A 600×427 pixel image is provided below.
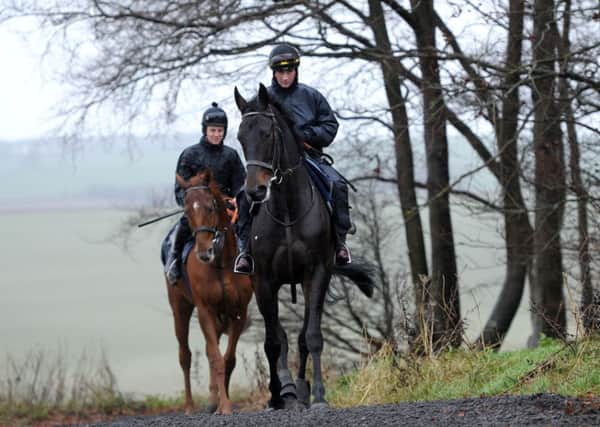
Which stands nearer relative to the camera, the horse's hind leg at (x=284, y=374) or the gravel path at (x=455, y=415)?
the gravel path at (x=455, y=415)

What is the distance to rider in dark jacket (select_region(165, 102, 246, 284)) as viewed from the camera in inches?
544

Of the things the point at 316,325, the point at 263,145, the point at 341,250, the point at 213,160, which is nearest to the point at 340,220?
the point at 341,250

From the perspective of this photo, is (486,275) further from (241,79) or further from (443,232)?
(241,79)

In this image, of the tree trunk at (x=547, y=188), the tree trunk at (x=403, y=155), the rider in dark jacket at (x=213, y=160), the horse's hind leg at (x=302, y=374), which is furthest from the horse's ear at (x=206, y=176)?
the tree trunk at (x=403, y=155)

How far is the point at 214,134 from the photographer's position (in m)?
13.9

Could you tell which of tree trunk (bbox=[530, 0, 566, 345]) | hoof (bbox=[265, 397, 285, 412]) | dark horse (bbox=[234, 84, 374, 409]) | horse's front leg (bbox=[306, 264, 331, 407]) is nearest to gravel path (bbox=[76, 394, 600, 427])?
horse's front leg (bbox=[306, 264, 331, 407])

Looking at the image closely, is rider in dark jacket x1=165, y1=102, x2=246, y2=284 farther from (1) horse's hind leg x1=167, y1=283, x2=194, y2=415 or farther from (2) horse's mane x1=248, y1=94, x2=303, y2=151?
(2) horse's mane x1=248, y1=94, x2=303, y2=151

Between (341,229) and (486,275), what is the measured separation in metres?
15.3

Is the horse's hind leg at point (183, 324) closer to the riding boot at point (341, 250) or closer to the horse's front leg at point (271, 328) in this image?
the horse's front leg at point (271, 328)

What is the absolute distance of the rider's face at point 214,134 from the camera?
13836 mm

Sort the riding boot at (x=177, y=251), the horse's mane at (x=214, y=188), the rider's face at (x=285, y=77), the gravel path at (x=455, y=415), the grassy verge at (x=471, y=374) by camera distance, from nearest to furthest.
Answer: the gravel path at (x=455, y=415)
the grassy verge at (x=471, y=374)
the rider's face at (x=285, y=77)
the horse's mane at (x=214, y=188)
the riding boot at (x=177, y=251)

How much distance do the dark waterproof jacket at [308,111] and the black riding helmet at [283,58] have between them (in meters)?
0.22

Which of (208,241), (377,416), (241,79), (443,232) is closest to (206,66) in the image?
(241,79)

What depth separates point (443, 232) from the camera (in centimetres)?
2178
